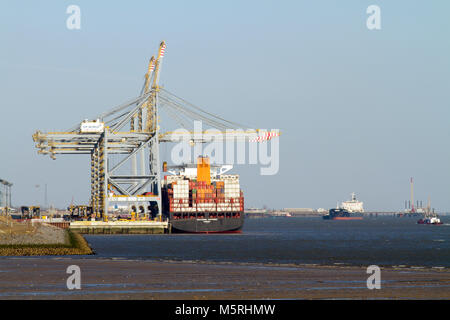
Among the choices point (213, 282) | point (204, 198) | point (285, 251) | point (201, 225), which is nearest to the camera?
point (213, 282)

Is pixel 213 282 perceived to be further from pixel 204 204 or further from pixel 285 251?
pixel 204 204

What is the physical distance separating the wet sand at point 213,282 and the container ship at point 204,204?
94145mm

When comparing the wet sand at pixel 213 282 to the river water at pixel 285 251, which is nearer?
the wet sand at pixel 213 282

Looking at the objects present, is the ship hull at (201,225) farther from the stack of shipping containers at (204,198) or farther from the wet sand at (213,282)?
the wet sand at (213,282)

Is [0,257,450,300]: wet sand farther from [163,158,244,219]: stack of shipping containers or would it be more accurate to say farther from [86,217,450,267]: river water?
[163,158,244,219]: stack of shipping containers

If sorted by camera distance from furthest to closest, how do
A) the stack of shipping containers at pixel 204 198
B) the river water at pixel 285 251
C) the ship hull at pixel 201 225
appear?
the stack of shipping containers at pixel 204 198
the ship hull at pixel 201 225
the river water at pixel 285 251

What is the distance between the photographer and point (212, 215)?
134 meters

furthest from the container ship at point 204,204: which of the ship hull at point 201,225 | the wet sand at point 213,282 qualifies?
the wet sand at point 213,282

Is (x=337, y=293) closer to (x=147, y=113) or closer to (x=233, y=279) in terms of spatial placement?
(x=233, y=279)

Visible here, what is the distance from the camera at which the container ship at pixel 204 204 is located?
132625mm

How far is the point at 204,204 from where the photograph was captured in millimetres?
133875

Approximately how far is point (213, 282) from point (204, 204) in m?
105

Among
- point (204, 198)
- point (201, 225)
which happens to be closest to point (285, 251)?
point (201, 225)
